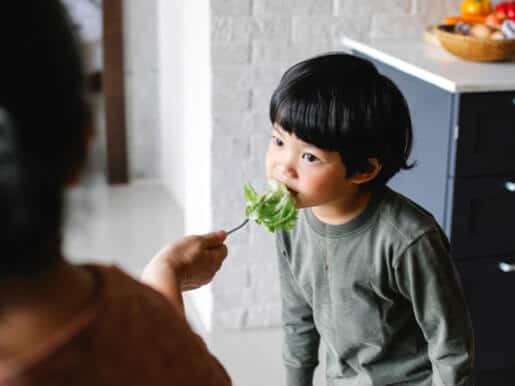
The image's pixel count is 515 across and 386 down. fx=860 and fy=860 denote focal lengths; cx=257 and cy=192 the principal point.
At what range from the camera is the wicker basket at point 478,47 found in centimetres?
203

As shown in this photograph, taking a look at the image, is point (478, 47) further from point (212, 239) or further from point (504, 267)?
point (212, 239)

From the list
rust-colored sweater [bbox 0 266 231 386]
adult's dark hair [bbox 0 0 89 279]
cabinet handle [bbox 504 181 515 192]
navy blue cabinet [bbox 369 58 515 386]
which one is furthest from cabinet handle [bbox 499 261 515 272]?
adult's dark hair [bbox 0 0 89 279]

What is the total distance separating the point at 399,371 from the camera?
4.43 feet

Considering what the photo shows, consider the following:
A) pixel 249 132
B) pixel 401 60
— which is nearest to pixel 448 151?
pixel 401 60

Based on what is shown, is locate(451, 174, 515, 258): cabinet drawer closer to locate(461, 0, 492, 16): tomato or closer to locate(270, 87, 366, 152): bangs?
locate(461, 0, 492, 16): tomato

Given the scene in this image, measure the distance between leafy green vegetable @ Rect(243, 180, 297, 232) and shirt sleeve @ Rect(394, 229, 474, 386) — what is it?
0.18 m

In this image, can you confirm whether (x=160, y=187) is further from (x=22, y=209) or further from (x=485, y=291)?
(x=22, y=209)

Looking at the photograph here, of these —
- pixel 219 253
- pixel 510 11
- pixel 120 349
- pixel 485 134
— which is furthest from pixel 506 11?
pixel 120 349

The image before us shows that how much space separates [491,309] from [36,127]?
166cm

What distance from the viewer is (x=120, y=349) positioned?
689mm

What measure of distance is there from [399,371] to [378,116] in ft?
1.33

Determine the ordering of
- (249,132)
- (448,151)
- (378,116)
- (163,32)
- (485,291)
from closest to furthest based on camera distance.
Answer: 1. (378,116)
2. (448,151)
3. (485,291)
4. (249,132)
5. (163,32)

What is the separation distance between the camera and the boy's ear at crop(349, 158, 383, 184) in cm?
132

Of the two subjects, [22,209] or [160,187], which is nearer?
[22,209]
